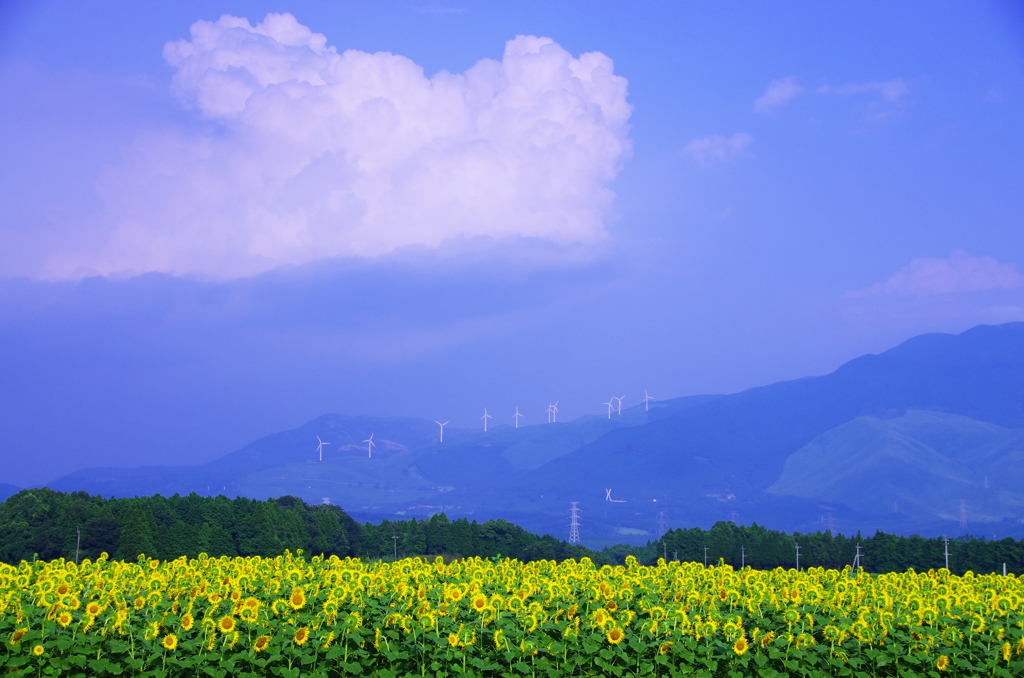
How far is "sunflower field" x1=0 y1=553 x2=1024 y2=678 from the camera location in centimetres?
863

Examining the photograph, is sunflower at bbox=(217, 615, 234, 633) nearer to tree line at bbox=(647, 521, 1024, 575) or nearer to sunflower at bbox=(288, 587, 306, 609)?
sunflower at bbox=(288, 587, 306, 609)

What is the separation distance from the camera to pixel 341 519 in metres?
57.3

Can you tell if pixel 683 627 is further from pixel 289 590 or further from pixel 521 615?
pixel 289 590

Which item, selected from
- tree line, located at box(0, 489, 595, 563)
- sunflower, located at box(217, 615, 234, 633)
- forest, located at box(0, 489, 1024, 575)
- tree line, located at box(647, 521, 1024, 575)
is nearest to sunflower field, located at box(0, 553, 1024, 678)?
sunflower, located at box(217, 615, 234, 633)

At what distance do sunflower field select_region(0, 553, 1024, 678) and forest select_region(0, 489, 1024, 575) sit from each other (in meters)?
30.1

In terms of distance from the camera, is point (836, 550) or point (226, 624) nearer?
point (226, 624)

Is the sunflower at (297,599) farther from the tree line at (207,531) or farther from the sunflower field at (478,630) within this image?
the tree line at (207,531)

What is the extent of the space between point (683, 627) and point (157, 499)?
4516cm

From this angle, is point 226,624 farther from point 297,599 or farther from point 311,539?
point 311,539

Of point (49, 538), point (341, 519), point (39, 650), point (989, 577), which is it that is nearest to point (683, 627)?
point (39, 650)

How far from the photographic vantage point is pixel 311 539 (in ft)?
165

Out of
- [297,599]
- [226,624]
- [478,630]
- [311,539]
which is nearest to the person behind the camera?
[226,624]

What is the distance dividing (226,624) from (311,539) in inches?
1708

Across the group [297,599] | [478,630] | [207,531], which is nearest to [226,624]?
[297,599]
